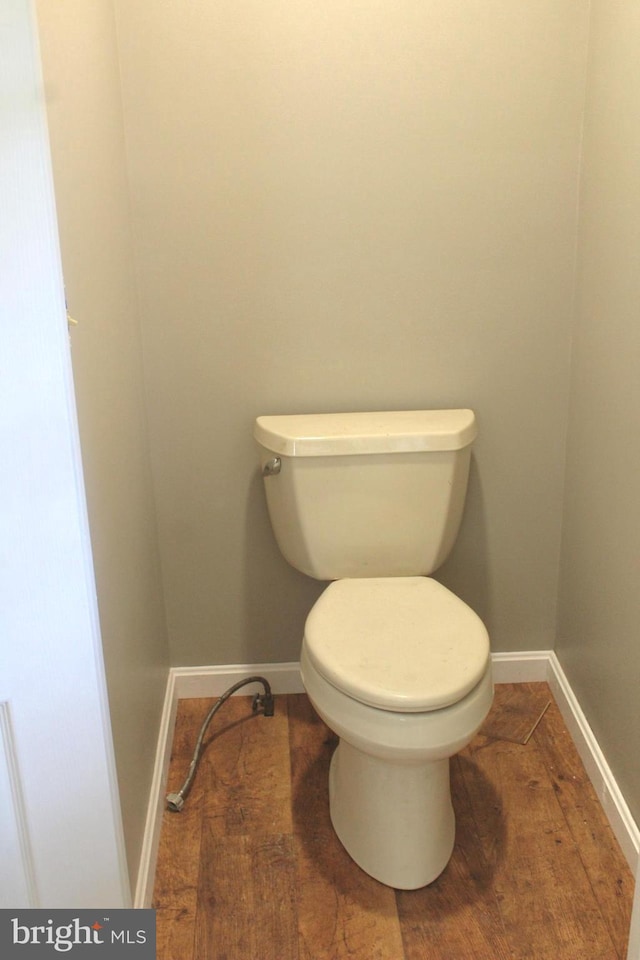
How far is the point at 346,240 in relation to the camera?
1794 millimetres

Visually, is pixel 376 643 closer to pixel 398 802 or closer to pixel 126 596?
pixel 398 802

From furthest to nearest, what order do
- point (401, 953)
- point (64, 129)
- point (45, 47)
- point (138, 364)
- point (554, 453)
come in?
point (554, 453), point (138, 364), point (401, 953), point (64, 129), point (45, 47)

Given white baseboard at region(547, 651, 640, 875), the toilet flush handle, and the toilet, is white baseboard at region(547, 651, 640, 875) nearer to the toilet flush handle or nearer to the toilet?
the toilet

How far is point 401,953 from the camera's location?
1422 mm

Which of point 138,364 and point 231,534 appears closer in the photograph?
point 138,364

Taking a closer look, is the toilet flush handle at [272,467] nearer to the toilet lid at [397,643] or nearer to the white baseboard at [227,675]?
the toilet lid at [397,643]

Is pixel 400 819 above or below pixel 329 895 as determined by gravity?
above

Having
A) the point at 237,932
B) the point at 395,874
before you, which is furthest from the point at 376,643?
the point at 237,932

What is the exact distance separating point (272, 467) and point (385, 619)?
1.35 ft

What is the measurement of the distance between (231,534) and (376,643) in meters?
0.60

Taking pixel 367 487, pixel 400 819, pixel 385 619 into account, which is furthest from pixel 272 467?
pixel 400 819

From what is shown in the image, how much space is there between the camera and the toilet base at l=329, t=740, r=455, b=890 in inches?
60.5

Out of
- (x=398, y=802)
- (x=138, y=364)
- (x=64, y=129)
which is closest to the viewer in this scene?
(x=64, y=129)
